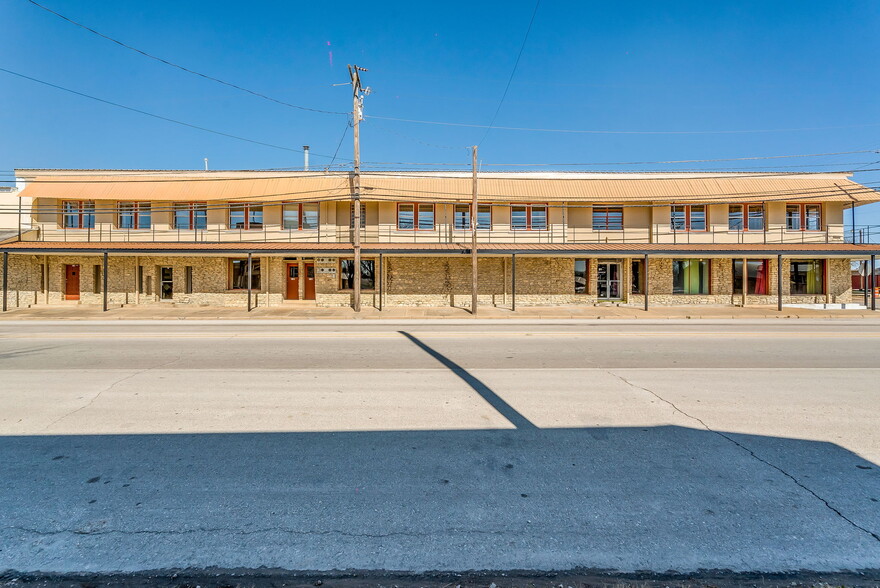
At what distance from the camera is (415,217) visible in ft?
81.9

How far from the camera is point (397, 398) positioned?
20.3 ft

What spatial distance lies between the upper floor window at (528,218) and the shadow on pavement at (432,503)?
21311 millimetres

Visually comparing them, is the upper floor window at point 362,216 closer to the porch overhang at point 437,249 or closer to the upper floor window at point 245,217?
the porch overhang at point 437,249

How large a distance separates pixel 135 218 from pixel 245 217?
6.14m

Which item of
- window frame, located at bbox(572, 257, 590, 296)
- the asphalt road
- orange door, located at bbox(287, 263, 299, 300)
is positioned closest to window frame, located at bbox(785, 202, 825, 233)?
window frame, located at bbox(572, 257, 590, 296)

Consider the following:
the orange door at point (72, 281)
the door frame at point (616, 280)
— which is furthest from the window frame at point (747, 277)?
the orange door at point (72, 281)

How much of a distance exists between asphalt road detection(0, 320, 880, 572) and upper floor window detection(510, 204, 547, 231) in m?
17.8

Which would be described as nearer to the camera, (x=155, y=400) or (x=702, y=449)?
(x=702, y=449)

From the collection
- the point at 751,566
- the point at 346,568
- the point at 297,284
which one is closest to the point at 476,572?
the point at 346,568

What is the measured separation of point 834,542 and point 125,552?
447cm

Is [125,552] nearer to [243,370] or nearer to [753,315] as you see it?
[243,370]

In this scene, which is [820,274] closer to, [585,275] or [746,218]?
[746,218]

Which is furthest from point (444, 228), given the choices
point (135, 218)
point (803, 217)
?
point (803, 217)

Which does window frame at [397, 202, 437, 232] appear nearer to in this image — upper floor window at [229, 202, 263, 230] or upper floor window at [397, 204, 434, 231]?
upper floor window at [397, 204, 434, 231]
